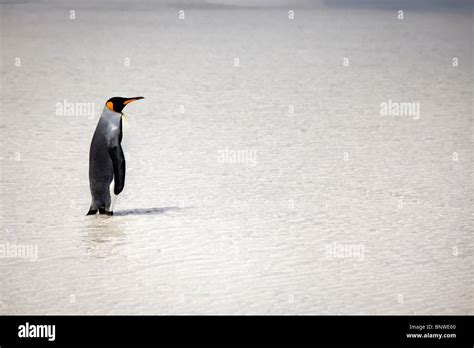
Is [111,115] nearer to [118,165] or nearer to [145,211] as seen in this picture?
[118,165]

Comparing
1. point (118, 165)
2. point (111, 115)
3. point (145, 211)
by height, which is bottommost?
point (145, 211)

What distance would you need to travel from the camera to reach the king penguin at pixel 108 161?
5.76 meters

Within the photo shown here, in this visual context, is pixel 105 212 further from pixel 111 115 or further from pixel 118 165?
pixel 111 115

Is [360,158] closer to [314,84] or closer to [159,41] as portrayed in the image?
[314,84]

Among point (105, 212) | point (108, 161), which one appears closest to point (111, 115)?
point (108, 161)

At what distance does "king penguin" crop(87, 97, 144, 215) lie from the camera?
5758mm

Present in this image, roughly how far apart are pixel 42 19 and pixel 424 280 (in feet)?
34.1

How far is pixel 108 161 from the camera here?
229 inches

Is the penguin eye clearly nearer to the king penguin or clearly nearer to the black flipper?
the king penguin

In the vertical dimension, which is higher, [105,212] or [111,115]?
[111,115]

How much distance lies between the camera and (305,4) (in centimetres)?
1739

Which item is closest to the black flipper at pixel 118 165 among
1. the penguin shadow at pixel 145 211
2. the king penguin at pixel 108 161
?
the king penguin at pixel 108 161

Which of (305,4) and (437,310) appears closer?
(437,310)

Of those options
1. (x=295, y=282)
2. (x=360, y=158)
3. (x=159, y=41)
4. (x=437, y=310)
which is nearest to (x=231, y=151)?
(x=360, y=158)
